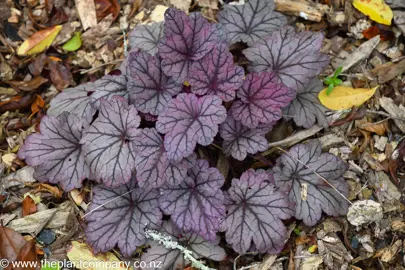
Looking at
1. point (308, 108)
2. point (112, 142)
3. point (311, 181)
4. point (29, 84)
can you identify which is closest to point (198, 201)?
point (112, 142)

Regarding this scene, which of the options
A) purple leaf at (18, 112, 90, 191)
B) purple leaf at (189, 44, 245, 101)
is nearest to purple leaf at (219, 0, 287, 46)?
purple leaf at (189, 44, 245, 101)

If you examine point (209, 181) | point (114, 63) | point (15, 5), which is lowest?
point (209, 181)

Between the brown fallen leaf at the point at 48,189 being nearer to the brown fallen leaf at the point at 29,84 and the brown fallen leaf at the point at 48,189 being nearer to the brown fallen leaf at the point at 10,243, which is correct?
the brown fallen leaf at the point at 10,243

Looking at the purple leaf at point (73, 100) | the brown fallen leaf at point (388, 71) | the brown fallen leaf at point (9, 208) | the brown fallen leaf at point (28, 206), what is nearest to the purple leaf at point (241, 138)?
the purple leaf at point (73, 100)

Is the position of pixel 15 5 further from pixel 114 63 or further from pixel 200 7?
pixel 200 7

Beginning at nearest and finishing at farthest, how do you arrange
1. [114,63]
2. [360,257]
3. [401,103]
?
[360,257]
[401,103]
[114,63]

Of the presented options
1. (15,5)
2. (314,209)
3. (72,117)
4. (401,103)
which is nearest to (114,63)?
(72,117)
